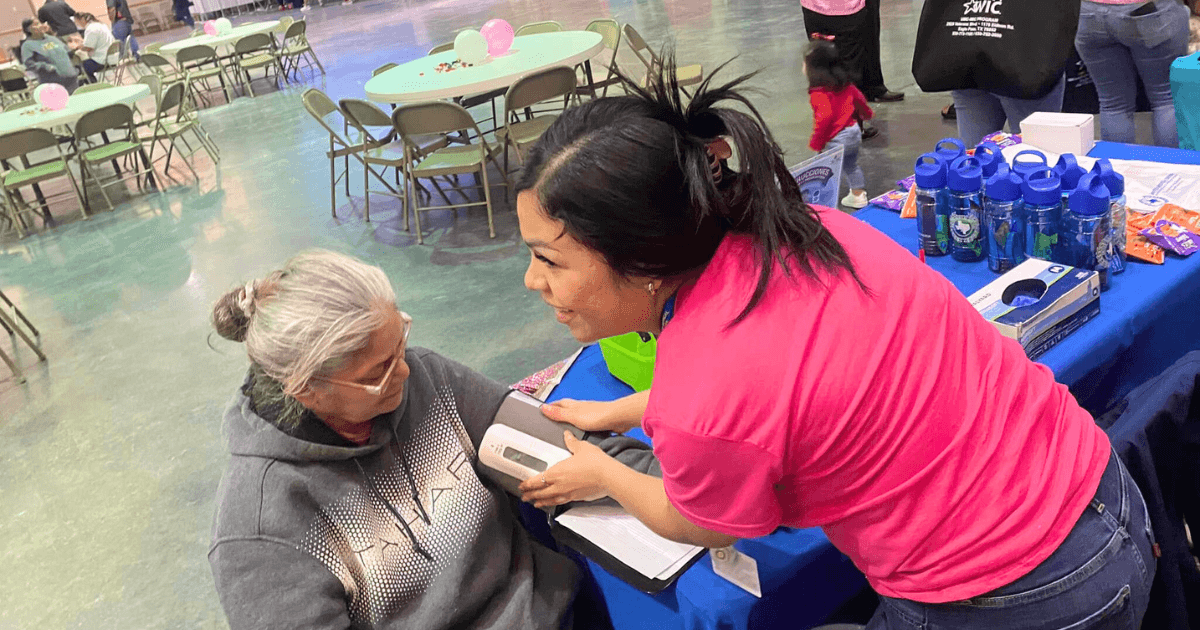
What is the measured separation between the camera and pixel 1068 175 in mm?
1944

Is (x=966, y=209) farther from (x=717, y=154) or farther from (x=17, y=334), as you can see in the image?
(x=17, y=334)

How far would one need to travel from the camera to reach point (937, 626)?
3.58ft

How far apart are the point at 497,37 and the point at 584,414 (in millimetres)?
4774

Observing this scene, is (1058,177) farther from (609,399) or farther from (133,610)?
(133,610)

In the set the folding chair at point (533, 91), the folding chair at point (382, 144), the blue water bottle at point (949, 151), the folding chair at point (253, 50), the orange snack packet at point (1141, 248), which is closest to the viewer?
the orange snack packet at point (1141, 248)

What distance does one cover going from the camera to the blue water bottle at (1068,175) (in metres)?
1.94

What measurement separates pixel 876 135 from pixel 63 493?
193 inches

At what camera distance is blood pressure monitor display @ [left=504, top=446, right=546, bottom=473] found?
1561 millimetres

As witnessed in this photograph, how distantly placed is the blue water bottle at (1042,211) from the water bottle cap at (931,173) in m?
0.19

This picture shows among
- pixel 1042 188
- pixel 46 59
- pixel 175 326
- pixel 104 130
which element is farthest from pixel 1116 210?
pixel 46 59

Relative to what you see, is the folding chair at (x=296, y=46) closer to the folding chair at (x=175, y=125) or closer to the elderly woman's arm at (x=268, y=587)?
the folding chair at (x=175, y=125)

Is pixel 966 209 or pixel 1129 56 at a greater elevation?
pixel 966 209

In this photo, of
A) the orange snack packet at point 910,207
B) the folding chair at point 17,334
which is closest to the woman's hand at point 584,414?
the orange snack packet at point 910,207

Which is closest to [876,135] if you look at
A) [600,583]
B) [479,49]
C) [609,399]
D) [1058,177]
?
[479,49]
